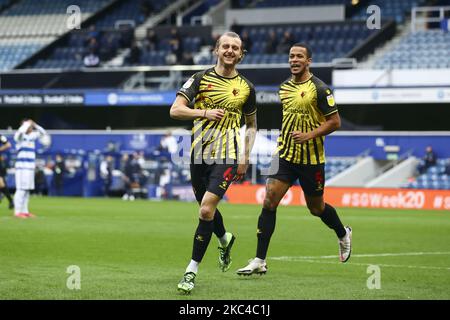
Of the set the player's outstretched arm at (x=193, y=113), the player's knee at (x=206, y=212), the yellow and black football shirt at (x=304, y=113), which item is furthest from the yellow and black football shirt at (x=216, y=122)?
the yellow and black football shirt at (x=304, y=113)

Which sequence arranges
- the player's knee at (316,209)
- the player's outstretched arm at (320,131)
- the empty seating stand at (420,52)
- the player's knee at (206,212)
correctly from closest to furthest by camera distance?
the player's knee at (206,212) < the player's outstretched arm at (320,131) < the player's knee at (316,209) < the empty seating stand at (420,52)

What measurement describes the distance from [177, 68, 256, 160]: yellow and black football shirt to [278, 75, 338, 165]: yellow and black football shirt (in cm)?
117

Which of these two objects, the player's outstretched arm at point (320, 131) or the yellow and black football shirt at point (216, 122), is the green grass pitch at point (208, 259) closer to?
the yellow and black football shirt at point (216, 122)

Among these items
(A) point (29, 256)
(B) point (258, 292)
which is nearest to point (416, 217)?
(A) point (29, 256)

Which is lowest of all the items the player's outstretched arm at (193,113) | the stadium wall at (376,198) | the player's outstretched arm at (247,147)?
the stadium wall at (376,198)

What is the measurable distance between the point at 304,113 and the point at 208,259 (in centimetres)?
286

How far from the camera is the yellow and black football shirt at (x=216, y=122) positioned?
11.0 m

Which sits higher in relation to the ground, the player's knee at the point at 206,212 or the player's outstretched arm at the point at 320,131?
the player's outstretched arm at the point at 320,131

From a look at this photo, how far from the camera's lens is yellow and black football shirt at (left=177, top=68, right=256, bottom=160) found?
10984 millimetres

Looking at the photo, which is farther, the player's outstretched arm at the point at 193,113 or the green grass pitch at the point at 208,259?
the player's outstretched arm at the point at 193,113

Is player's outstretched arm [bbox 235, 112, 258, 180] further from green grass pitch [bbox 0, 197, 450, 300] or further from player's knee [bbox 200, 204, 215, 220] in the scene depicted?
green grass pitch [bbox 0, 197, 450, 300]

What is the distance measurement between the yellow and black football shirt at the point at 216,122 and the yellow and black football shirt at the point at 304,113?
1.17 metres

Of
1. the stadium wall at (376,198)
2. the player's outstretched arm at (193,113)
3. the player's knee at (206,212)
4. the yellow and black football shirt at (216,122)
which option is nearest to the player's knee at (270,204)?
the yellow and black football shirt at (216,122)

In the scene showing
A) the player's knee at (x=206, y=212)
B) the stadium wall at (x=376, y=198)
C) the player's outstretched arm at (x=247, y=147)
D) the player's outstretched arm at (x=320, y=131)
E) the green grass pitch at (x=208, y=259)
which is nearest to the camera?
the green grass pitch at (x=208, y=259)
